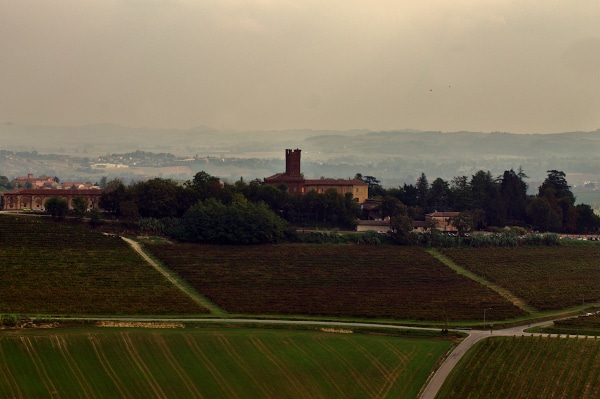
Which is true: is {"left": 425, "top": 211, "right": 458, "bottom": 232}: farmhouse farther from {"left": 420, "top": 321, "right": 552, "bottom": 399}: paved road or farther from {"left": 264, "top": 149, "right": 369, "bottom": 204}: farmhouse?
{"left": 420, "top": 321, "right": 552, "bottom": 399}: paved road

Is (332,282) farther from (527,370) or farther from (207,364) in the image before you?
(527,370)

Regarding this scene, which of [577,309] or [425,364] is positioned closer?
[425,364]

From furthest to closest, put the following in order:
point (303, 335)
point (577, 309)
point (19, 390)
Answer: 1. point (577, 309)
2. point (303, 335)
3. point (19, 390)

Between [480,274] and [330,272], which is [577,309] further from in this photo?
[330,272]

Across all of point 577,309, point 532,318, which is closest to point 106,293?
point 532,318

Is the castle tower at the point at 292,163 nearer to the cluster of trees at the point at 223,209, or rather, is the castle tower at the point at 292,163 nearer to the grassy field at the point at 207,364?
the cluster of trees at the point at 223,209

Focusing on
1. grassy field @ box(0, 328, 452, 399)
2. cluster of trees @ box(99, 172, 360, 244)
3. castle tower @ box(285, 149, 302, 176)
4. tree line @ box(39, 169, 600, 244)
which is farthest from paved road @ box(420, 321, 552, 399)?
castle tower @ box(285, 149, 302, 176)

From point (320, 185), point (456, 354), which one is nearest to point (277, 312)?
point (456, 354)
